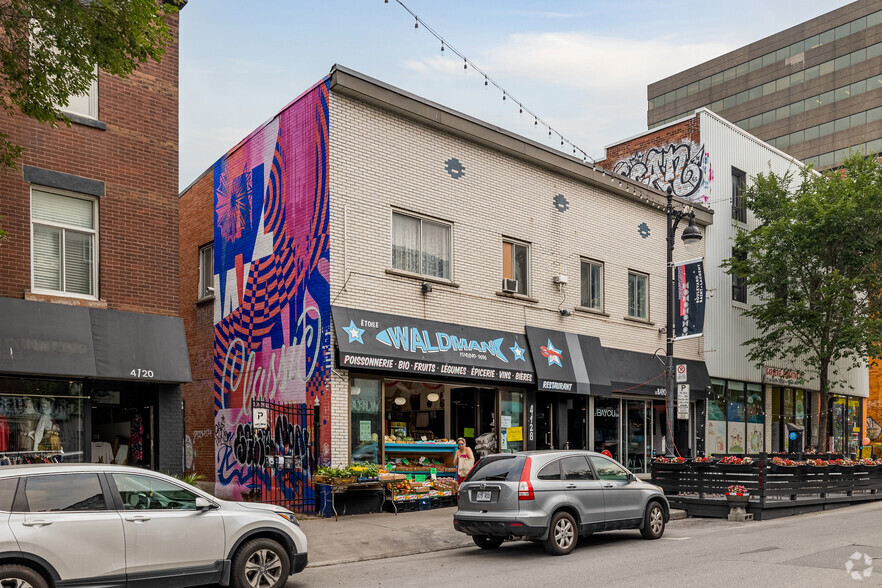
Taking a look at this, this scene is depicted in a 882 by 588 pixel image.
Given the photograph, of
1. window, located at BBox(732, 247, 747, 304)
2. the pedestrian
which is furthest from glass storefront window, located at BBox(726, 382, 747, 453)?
the pedestrian

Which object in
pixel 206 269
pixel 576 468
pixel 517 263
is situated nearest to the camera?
pixel 576 468

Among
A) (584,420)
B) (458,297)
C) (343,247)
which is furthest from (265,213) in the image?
(584,420)

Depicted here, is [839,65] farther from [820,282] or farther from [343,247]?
[343,247]

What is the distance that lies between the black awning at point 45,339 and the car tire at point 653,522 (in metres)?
8.99

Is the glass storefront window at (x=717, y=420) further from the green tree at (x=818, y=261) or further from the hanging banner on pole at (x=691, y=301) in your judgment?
the hanging banner on pole at (x=691, y=301)

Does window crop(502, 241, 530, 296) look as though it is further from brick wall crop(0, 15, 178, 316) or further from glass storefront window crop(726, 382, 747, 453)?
glass storefront window crop(726, 382, 747, 453)

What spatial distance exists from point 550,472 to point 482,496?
105 centimetres

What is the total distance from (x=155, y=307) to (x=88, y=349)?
→ 1.53 meters

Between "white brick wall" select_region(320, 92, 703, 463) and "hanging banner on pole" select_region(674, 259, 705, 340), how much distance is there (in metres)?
1.40

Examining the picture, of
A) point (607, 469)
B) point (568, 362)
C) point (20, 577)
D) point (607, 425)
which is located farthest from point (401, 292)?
point (20, 577)

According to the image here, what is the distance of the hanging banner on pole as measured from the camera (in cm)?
2214

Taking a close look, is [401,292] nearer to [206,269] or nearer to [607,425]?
[206,269]

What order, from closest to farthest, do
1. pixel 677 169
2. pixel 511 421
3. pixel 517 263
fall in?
pixel 511 421
pixel 517 263
pixel 677 169

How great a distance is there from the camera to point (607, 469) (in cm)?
1254
